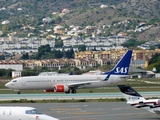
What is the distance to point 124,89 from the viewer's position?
211 feet

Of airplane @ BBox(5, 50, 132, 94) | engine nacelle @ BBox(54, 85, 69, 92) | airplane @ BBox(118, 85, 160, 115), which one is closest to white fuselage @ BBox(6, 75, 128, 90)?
airplane @ BBox(5, 50, 132, 94)

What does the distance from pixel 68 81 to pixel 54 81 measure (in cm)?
204

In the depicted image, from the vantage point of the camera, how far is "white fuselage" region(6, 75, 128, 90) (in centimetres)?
10156

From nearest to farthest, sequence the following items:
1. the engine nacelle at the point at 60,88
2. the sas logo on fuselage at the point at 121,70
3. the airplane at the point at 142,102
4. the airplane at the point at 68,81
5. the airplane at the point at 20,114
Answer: the airplane at the point at 20,114 → the airplane at the point at 142,102 → the airplane at the point at 68,81 → the engine nacelle at the point at 60,88 → the sas logo on fuselage at the point at 121,70

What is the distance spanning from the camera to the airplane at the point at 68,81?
10169 cm

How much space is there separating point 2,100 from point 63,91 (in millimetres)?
20143

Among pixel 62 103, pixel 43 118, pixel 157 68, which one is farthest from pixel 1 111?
pixel 157 68

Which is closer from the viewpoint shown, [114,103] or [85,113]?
[85,113]

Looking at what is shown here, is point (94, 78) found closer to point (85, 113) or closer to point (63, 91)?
point (63, 91)

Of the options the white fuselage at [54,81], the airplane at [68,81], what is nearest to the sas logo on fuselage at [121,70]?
the airplane at [68,81]

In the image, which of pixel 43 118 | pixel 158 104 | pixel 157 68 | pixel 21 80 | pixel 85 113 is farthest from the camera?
pixel 157 68

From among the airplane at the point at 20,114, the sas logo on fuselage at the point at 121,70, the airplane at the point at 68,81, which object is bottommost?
the airplane at the point at 20,114

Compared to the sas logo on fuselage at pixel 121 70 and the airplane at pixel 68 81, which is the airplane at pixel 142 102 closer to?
the airplane at pixel 68 81

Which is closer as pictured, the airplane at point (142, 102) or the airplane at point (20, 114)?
the airplane at point (20, 114)
